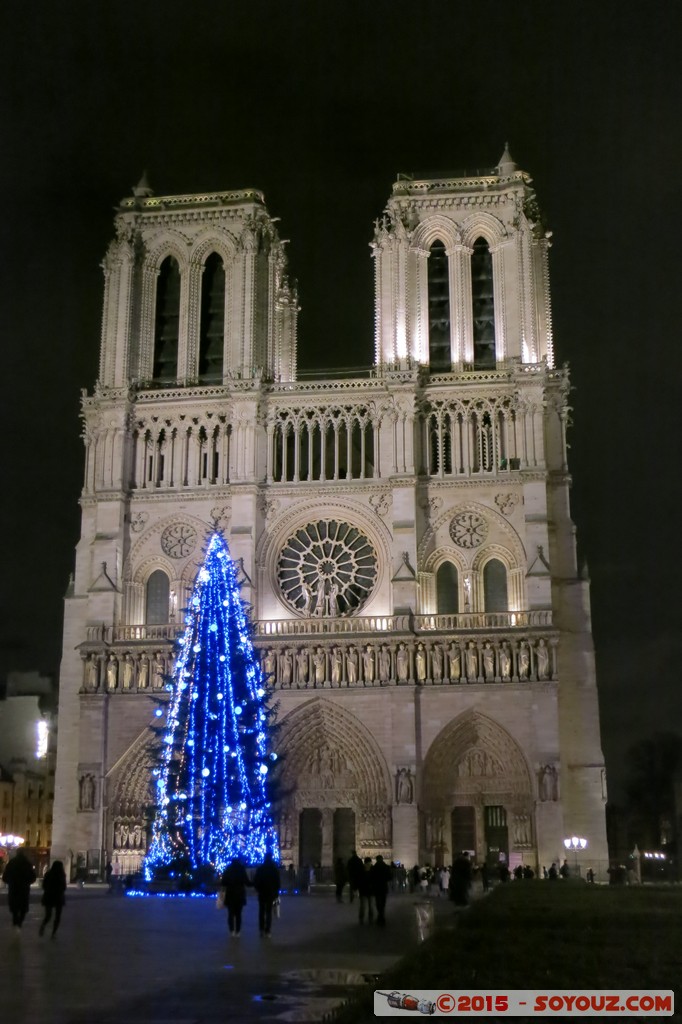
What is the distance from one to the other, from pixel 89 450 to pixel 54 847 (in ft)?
43.3

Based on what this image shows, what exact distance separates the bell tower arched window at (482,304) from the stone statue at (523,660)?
10.2 metres

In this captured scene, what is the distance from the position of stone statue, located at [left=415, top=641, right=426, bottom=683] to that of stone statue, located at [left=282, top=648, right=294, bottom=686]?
3.93m

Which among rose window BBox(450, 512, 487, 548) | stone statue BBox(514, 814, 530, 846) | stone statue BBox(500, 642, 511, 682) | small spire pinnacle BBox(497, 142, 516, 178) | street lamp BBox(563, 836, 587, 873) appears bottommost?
street lamp BBox(563, 836, 587, 873)

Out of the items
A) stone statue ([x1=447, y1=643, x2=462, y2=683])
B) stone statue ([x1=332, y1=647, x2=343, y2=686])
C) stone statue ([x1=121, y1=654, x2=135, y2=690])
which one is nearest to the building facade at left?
stone statue ([x1=121, y1=654, x2=135, y2=690])

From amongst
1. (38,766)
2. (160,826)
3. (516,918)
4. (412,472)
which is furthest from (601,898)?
(38,766)

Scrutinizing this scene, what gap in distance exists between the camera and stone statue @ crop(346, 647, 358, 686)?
4069 cm

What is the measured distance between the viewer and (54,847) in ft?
136

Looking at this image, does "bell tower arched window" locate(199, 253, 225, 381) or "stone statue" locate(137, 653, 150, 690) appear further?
"bell tower arched window" locate(199, 253, 225, 381)

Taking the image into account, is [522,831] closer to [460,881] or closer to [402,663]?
[402,663]

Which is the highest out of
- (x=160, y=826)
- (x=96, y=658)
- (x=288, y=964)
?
(x=96, y=658)

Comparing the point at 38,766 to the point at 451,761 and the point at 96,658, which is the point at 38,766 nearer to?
the point at 96,658

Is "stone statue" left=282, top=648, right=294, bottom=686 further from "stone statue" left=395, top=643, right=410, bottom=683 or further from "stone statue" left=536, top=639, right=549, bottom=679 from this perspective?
"stone statue" left=536, top=639, right=549, bottom=679

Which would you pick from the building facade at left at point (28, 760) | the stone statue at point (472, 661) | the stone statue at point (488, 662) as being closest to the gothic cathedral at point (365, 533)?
the stone statue at point (488, 662)

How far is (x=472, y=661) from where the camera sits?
4022 centimetres
